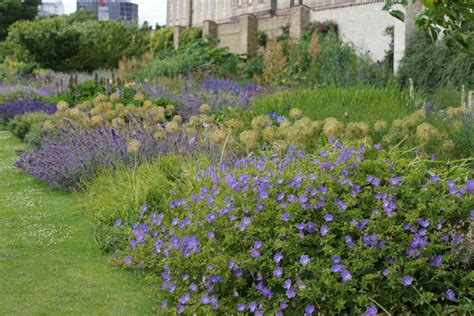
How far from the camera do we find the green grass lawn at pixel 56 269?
4098 mm

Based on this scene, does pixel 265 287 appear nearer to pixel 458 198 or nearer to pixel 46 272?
pixel 458 198

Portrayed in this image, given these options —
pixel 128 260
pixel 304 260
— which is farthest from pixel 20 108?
pixel 304 260

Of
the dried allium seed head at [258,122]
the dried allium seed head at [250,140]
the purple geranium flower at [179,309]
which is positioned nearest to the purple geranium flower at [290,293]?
the purple geranium flower at [179,309]

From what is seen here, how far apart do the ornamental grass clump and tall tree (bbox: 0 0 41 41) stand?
45.5 meters

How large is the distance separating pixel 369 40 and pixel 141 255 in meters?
17.1

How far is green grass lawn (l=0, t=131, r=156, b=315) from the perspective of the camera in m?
4.10

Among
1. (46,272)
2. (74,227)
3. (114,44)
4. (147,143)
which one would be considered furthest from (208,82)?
(114,44)

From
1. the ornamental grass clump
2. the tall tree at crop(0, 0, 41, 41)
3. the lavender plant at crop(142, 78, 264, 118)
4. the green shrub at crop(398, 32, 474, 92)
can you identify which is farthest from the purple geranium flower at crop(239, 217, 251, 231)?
the tall tree at crop(0, 0, 41, 41)

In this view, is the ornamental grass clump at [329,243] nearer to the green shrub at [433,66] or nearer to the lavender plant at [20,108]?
the lavender plant at [20,108]

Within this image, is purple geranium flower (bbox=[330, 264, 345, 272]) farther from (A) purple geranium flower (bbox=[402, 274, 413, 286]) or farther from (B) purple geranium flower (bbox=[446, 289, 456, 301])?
(B) purple geranium flower (bbox=[446, 289, 456, 301])

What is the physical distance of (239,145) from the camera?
6.50 m

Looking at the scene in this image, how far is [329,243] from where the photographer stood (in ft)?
11.6

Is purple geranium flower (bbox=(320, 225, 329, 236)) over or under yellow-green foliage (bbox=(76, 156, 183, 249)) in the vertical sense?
over

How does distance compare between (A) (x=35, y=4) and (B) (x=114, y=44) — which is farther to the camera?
(A) (x=35, y=4)
